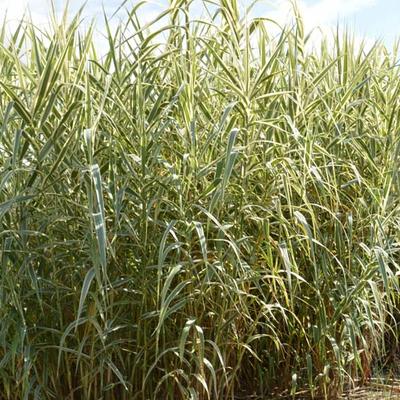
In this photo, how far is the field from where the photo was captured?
7.73 ft

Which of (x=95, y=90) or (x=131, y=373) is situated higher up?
(x=95, y=90)

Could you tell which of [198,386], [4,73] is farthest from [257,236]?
[4,73]

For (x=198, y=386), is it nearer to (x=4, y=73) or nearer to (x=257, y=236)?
(x=257, y=236)

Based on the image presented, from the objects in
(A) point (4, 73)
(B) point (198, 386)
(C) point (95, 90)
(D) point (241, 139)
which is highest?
(A) point (4, 73)

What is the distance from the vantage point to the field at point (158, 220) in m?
2.36

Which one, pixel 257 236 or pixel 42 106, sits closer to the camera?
pixel 42 106

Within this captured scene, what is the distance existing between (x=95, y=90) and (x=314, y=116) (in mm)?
953

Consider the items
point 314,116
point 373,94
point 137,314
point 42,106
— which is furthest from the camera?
point 373,94

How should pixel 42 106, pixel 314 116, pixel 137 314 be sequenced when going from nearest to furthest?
pixel 42 106 → pixel 137 314 → pixel 314 116

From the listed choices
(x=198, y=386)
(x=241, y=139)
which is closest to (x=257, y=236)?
(x=241, y=139)

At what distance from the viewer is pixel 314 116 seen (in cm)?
305

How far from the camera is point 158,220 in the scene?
2.43m

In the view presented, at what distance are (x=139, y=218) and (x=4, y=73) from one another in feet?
2.49

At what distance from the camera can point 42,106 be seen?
7.79 ft
